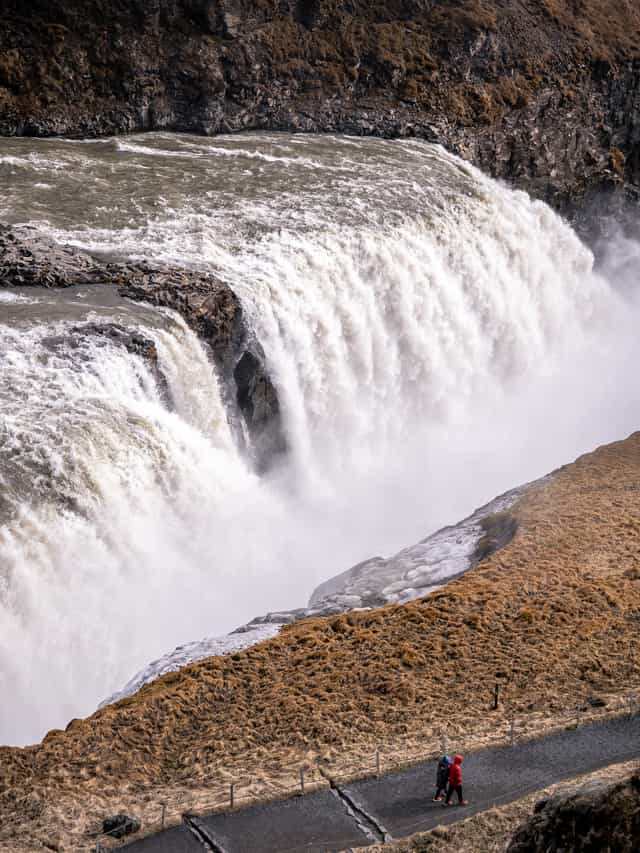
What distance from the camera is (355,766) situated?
733 inches

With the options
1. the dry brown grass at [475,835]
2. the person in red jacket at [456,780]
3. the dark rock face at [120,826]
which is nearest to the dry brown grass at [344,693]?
the dark rock face at [120,826]

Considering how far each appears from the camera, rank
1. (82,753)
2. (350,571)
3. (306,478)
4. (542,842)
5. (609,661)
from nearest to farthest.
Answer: (542,842) → (82,753) → (609,661) → (350,571) → (306,478)

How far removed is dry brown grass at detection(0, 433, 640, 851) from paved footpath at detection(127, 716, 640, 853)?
697mm

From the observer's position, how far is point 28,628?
2383 cm

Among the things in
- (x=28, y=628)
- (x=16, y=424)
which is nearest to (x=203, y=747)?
(x=28, y=628)

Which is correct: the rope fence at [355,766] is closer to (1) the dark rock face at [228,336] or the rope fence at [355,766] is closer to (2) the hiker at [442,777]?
(2) the hiker at [442,777]

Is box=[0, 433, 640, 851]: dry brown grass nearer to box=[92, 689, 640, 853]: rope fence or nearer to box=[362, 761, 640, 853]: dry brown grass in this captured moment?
box=[92, 689, 640, 853]: rope fence

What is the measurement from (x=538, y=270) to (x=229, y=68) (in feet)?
51.5

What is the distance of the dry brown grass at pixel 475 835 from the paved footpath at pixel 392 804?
0.39 meters

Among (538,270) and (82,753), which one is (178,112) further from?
(82,753)

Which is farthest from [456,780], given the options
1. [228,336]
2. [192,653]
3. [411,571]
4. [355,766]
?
[228,336]

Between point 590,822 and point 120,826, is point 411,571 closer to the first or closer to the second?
point 120,826

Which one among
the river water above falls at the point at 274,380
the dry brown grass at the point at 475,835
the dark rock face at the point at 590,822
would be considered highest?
the river water above falls at the point at 274,380

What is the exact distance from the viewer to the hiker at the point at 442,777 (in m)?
17.2
